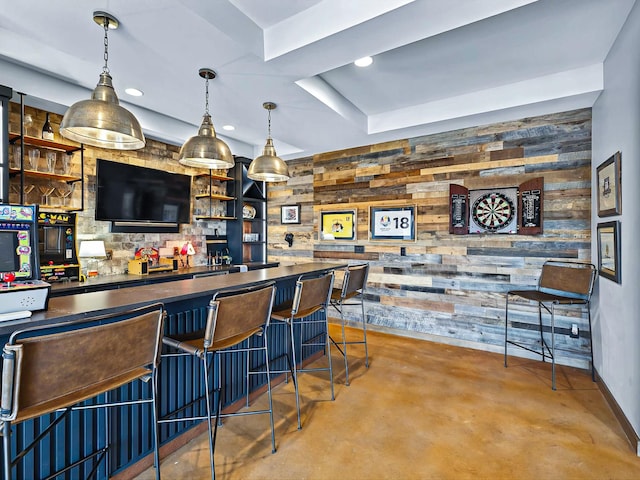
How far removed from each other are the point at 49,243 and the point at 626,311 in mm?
5040

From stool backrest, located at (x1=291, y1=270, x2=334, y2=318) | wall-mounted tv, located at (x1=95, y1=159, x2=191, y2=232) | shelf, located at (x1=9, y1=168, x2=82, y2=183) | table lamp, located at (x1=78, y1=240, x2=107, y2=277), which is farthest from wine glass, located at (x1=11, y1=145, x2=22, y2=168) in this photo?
stool backrest, located at (x1=291, y1=270, x2=334, y2=318)

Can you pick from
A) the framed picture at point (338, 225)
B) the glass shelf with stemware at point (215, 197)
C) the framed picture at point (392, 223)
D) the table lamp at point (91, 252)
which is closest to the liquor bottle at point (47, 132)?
the table lamp at point (91, 252)

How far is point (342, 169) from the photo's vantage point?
4918 mm

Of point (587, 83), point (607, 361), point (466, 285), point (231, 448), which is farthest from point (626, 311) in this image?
point (231, 448)

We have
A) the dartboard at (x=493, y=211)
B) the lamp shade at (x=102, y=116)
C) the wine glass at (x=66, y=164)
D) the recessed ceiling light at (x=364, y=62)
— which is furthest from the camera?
the dartboard at (x=493, y=211)

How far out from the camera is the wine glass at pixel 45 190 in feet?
10.7

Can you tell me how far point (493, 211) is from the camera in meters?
3.72

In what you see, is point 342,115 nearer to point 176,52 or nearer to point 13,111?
point 176,52

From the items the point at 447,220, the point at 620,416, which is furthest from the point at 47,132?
the point at 620,416

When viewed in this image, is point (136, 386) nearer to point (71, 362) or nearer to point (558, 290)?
point (71, 362)

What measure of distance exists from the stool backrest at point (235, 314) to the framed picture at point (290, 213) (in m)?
3.48

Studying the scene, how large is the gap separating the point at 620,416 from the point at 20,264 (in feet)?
12.2

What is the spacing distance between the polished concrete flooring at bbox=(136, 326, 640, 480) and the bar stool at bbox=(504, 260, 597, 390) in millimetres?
315

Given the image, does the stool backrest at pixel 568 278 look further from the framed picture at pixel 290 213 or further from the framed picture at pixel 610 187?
the framed picture at pixel 290 213
